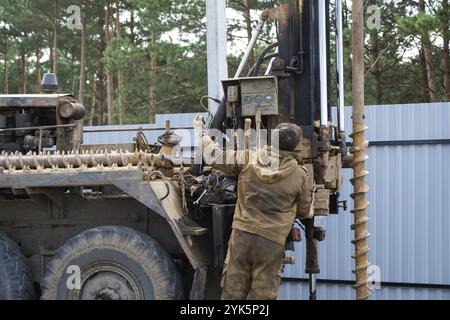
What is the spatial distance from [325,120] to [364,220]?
134cm

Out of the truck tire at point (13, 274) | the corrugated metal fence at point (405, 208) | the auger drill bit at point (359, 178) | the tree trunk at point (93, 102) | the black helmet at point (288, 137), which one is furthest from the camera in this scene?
the tree trunk at point (93, 102)

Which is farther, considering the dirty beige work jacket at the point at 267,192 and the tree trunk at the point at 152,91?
the tree trunk at the point at 152,91

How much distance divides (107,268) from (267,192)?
1.43 meters

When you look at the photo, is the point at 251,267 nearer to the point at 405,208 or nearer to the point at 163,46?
the point at 405,208

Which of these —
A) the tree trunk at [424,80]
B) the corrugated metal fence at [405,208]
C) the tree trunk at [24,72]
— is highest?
the tree trunk at [24,72]

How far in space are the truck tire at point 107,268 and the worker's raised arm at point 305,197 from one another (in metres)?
1.13

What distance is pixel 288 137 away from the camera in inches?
208

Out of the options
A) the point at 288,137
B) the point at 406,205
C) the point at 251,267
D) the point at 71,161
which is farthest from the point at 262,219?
the point at 406,205

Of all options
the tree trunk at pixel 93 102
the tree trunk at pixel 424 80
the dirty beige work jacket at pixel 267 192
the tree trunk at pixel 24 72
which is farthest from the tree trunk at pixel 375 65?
the tree trunk at pixel 24 72

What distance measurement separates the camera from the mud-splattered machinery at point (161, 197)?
5.33 metres

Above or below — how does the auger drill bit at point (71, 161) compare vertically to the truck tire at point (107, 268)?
above

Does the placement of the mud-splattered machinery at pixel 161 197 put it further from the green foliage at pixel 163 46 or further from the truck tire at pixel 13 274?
the green foliage at pixel 163 46

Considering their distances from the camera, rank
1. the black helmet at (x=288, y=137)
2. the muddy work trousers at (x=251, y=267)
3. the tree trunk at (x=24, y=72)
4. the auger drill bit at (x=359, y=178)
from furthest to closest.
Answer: the tree trunk at (x=24, y=72)
the auger drill bit at (x=359, y=178)
the black helmet at (x=288, y=137)
the muddy work trousers at (x=251, y=267)

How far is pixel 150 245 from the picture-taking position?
5.35 m
